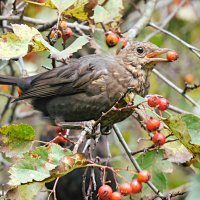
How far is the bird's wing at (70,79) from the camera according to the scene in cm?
403

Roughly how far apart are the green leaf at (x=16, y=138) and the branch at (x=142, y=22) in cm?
172

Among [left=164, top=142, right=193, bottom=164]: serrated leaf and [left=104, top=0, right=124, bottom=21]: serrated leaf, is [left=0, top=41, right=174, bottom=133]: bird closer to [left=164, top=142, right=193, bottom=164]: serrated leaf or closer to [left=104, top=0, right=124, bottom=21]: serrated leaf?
[left=104, top=0, right=124, bottom=21]: serrated leaf

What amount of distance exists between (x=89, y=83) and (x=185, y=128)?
154 cm

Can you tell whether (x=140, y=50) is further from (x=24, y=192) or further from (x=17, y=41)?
(x=24, y=192)

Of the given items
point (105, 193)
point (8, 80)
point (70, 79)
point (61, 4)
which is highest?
point (61, 4)

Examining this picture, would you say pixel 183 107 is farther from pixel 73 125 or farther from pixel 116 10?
pixel 73 125

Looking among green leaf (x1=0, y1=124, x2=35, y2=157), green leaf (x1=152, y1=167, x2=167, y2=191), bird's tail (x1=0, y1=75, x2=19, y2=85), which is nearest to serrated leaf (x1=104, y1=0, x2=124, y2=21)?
bird's tail (x1=0, y1=75, x2=19, y2=85)

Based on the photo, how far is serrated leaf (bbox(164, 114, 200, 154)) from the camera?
2.56 meters

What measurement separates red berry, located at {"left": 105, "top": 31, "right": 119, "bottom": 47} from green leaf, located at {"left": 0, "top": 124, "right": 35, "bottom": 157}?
123 centimetres

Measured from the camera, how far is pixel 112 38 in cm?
391

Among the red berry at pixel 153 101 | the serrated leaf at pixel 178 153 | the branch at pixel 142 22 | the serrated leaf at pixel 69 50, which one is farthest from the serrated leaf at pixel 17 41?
the branch at pixel 142 22

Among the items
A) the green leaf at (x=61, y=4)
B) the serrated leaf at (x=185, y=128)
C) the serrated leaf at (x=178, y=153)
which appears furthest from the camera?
the serrated leaf at (x=178, y=153)

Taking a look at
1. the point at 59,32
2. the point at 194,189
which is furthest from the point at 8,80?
the point at 194,189

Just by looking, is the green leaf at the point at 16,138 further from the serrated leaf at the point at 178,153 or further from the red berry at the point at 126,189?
the serrated leaf at the point at 178,153
